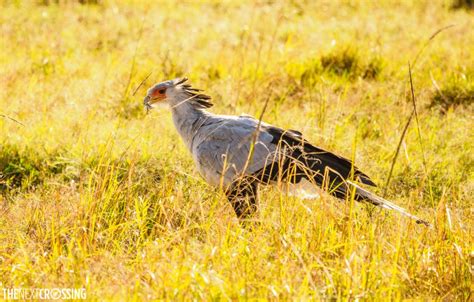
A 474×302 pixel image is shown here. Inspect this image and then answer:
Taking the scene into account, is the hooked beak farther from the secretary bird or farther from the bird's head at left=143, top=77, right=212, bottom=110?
the secretary bird

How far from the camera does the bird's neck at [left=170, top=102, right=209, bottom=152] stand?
462cm

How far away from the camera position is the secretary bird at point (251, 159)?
393 centimetres

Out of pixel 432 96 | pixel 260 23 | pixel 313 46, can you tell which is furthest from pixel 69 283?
pixel 260 23

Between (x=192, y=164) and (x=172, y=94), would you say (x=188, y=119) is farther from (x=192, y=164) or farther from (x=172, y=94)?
(x=192, y=164)

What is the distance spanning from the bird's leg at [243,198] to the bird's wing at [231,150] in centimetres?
8

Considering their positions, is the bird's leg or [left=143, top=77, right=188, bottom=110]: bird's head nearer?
the bird's leg

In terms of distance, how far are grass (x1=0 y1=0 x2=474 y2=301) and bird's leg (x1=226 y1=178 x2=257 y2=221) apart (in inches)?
4.8

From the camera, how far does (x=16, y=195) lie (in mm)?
4555

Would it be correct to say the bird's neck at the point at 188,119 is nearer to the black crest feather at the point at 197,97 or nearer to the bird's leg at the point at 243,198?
the black crest feather at the point at 197,97

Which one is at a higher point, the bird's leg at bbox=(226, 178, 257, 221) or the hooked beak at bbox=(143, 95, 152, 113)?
the hooked beak at bbox=(143, 95, 152, 113)

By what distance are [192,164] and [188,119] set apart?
43cm

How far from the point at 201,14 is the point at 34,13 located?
84.4 inches

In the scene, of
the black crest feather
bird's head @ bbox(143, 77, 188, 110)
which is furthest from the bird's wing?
bird's head @ bbox(143, 77, 188, 110)

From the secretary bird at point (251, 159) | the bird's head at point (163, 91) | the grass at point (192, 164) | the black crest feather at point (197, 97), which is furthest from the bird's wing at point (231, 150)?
the bird's head at point (163, 91)
